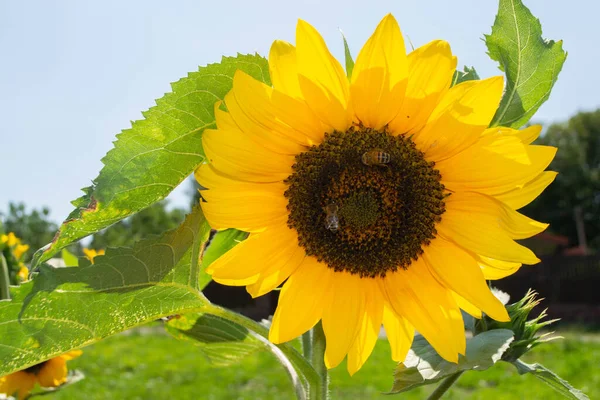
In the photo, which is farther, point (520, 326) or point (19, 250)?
point (19, 250)

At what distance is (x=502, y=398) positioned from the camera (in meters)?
6.04

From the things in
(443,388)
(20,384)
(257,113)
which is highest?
(257,113)

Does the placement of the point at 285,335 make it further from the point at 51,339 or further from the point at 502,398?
the point at 502,398

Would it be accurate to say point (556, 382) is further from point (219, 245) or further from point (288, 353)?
point (219, 245)

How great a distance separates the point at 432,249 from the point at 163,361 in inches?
309

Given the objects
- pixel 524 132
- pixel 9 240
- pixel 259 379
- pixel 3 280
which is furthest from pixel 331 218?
pixel 259 379

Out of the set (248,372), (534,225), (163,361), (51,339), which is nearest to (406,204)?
(534,225)

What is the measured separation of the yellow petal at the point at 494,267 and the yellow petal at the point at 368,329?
139 mm

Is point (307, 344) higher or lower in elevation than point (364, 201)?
lower

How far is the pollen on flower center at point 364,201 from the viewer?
89 centimetres

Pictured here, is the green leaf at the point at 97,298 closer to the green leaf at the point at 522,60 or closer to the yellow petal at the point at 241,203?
the yellow petal at the point at 241,203

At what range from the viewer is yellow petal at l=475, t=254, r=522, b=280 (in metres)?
0.85

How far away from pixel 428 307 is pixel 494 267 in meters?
0.10

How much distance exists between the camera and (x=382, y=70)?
78cm
